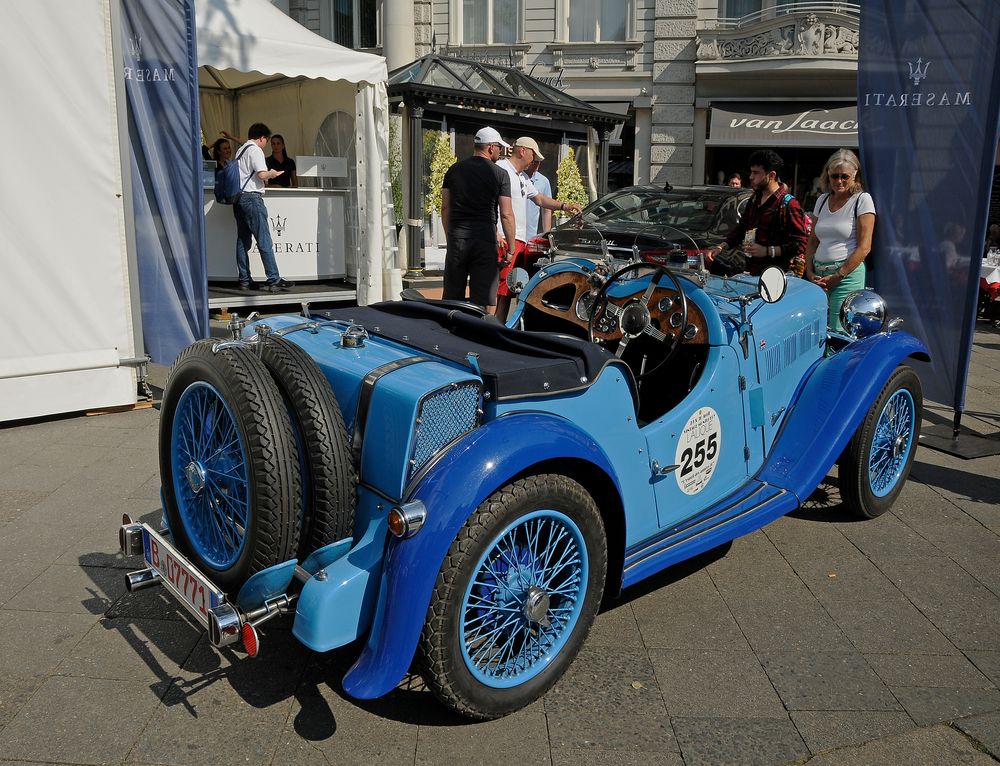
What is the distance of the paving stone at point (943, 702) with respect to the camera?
2852 millimetres

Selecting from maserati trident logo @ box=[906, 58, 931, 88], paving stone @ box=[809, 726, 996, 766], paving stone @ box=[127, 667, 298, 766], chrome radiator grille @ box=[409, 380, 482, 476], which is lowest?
paving stone @ box=[809, 726, 996, 766]

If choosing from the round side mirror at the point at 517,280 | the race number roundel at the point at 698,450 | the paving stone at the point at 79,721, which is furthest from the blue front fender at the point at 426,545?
the round side mirror at the point at 517,280

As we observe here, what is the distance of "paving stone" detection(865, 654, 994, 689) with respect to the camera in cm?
304

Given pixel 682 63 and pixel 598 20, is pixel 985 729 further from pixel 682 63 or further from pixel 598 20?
pixel 598 20

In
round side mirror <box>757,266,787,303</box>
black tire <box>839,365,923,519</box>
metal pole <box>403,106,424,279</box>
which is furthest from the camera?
metal pole <box>403,106,424,279</box>

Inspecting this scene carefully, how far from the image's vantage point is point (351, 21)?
22750 millimetres

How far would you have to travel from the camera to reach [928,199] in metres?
5.70

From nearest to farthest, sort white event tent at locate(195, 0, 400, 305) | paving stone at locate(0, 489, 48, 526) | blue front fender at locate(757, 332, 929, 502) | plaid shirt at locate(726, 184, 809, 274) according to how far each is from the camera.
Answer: blue front fender at locate(757, 332, 929, 502), paving stone at locate(0, 489, 48, 526), plaid shirt at locate(726, 184, 809, 274), white event tent at locate(195, 0, 400, 305)

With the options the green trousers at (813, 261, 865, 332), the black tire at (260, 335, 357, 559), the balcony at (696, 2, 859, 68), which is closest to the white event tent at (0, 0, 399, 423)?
the black tire at (260, 335, 357, 559)

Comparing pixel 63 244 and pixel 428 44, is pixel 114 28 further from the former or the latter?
pixel 428 44

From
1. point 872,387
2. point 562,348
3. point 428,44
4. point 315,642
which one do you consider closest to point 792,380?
point 872,387

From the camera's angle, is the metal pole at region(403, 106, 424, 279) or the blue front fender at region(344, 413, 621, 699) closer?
the blue front fender at region(344, 413, 621, 699)

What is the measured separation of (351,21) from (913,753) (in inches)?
914

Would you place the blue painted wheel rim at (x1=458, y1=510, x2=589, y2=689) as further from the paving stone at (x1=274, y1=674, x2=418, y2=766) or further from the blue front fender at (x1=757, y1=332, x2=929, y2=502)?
the blue front fender at (x1=757, y1=332, x2=929, y2=502)
